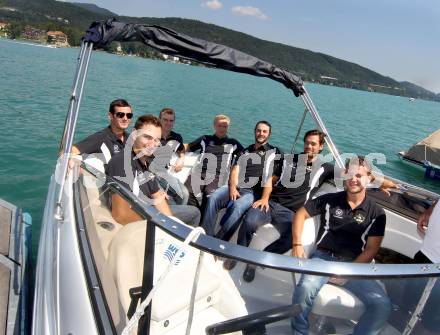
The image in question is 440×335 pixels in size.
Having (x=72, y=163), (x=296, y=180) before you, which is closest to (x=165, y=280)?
(x=72, y=163)

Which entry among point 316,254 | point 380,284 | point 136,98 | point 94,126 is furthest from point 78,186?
point 136,98

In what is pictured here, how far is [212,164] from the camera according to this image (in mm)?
4883

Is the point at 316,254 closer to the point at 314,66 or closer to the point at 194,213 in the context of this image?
the point at 194,213

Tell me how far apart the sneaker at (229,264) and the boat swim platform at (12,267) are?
88.7 inches

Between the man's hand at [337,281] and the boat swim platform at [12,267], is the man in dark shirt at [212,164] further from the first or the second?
the man's hand at [337,281]

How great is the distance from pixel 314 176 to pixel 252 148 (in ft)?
2.72

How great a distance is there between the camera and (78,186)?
2.72 metres

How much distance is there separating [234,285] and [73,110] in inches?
86.1

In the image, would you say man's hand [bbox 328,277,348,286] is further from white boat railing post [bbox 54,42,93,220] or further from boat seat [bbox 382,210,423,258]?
boat seat [bbox 382,210,423,258]

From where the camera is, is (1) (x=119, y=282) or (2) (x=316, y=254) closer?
(1) (x=119, y=282)

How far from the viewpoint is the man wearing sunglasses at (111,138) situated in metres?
3.85

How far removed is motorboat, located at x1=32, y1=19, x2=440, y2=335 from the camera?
4.60 feet

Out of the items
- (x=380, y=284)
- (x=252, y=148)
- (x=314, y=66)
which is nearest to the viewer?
(x=380, y=284)

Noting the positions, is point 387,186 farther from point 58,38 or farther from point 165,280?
point 58,38
